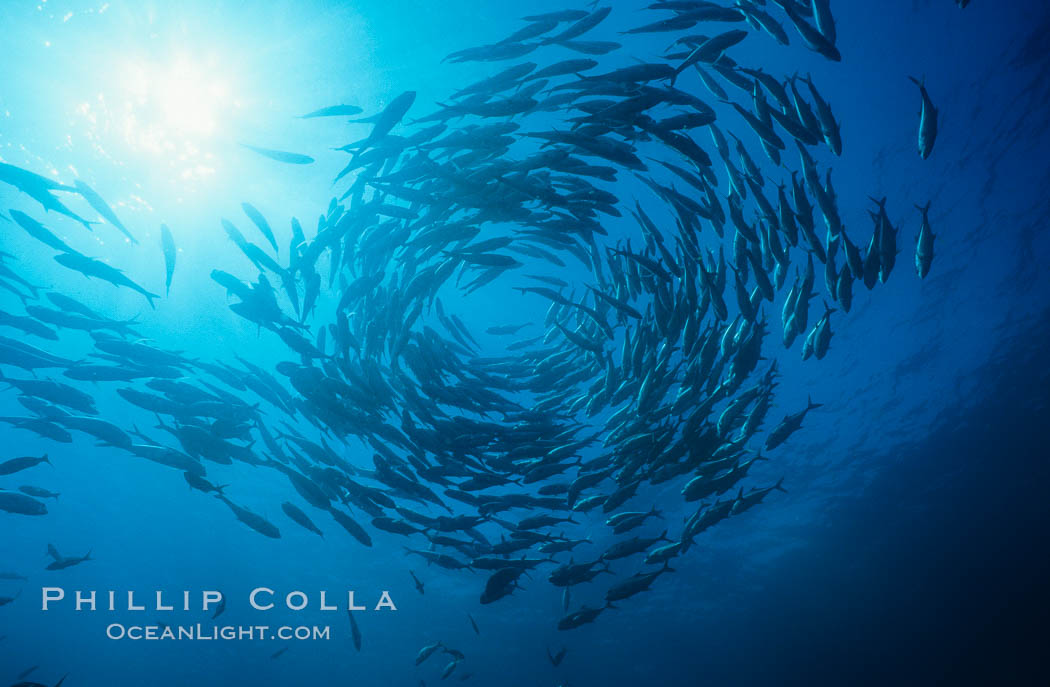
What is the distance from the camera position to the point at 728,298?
11562 mm

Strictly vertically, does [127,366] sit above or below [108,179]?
below

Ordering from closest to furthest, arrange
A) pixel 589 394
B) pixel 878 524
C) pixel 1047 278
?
1. pixel 589 394
2. pixel 1047 278
3. pixel 878 524

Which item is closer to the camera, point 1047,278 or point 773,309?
point 773,309

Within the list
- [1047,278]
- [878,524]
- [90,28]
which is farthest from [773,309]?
[878,524]

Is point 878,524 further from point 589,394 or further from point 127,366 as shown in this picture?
point 127,366

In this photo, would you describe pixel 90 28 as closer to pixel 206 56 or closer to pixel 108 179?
pixel 206 56

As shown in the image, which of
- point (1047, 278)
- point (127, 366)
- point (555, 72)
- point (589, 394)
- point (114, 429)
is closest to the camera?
point (555, 72)

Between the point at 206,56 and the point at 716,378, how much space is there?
32.0 ft

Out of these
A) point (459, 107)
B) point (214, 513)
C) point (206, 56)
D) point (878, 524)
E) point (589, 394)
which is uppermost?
point (214, 513)

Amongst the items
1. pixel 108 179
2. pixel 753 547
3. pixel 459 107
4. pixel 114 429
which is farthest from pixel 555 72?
pixel 753 547

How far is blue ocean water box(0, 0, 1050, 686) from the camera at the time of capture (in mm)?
8094

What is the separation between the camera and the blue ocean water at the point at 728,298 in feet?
26.6

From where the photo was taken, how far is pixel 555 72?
5.31 m

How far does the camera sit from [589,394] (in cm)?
844
